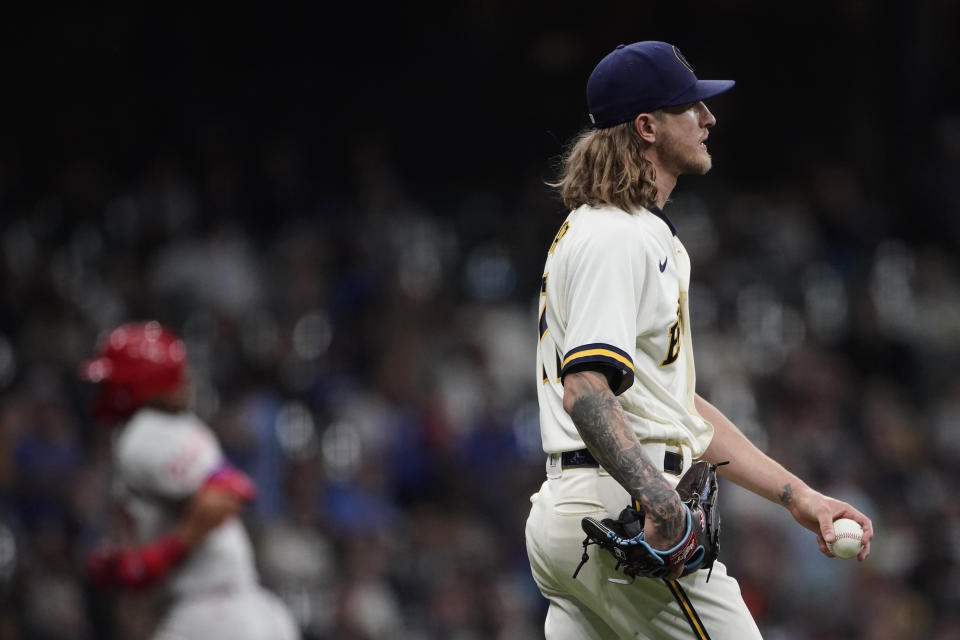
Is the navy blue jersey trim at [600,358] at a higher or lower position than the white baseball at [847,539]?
higher

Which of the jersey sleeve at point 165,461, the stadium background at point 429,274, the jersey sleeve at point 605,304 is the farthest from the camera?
the stadium background at point 429,274

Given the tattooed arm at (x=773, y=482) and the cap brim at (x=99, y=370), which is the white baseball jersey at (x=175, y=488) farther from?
the tattooed arm at (x=773, y=482)

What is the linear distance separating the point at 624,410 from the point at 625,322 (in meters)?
0.30

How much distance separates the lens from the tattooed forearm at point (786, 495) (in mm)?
4195

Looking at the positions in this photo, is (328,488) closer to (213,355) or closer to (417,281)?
(213,355)

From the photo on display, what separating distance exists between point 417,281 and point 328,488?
208cm

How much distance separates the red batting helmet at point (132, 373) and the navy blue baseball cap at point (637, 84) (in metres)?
2.66

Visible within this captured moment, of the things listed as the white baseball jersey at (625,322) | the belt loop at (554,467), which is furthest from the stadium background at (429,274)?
the white baseball jersey at (625,322)

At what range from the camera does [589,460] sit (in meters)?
3.91

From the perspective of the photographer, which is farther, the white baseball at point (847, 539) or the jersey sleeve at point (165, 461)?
the jersey sleeve at point (165, 461)

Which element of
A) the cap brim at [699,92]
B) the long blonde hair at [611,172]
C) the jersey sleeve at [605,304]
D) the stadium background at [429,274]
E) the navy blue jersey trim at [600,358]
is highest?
the cap brim at [699,92]

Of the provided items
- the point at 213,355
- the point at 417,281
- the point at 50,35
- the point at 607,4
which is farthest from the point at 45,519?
the point at 607,4

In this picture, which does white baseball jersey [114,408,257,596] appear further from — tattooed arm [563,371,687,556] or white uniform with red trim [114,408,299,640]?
tattooed arm [563,371,687,556]

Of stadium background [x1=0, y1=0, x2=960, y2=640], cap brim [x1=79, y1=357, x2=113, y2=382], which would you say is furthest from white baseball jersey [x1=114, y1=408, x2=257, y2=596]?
stadium background [x1=0, y1=0, x2=960, y2=640]
